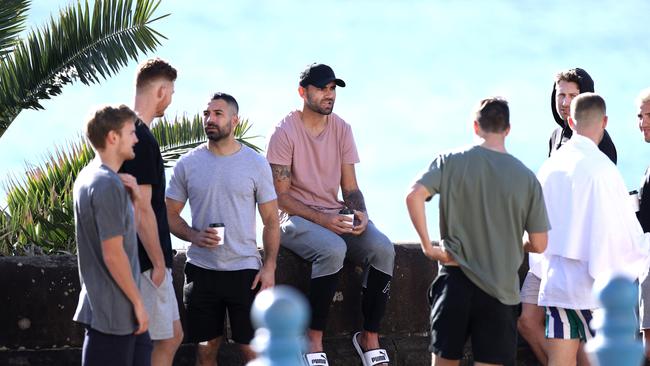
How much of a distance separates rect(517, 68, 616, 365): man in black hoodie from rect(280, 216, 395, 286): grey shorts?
1.01m

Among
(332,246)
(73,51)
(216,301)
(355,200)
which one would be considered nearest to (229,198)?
(216,301)

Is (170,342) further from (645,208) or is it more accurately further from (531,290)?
(645,208)

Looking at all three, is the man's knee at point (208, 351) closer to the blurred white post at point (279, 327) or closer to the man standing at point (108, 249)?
the man standing at point (108, 249)

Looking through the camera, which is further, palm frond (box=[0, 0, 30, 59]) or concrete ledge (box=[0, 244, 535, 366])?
palm frond (box=[0, 0, 30, 59])

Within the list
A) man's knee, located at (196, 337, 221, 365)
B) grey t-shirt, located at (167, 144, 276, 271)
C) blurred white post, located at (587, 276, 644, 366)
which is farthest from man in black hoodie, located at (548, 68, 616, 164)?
A: blurred white post, located at (587, 276, 644, 366)

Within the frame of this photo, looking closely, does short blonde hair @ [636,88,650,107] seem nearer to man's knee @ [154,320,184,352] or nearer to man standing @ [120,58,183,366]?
man standing @ [120,58,183,366]

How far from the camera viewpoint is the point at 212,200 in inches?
272

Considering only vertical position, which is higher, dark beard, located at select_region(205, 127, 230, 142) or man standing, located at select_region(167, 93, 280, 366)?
dark beard, located at select_region(205, 127, 230, 142)

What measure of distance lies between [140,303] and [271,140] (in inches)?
103

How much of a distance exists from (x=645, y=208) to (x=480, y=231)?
2021 mm

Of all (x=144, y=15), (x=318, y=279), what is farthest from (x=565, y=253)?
(x=144, y=15)

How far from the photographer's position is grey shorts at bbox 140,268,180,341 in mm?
6043

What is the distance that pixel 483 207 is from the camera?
18.9ft

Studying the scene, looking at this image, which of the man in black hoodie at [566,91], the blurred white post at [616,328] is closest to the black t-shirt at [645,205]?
the man in black hoodie at [566,91]
